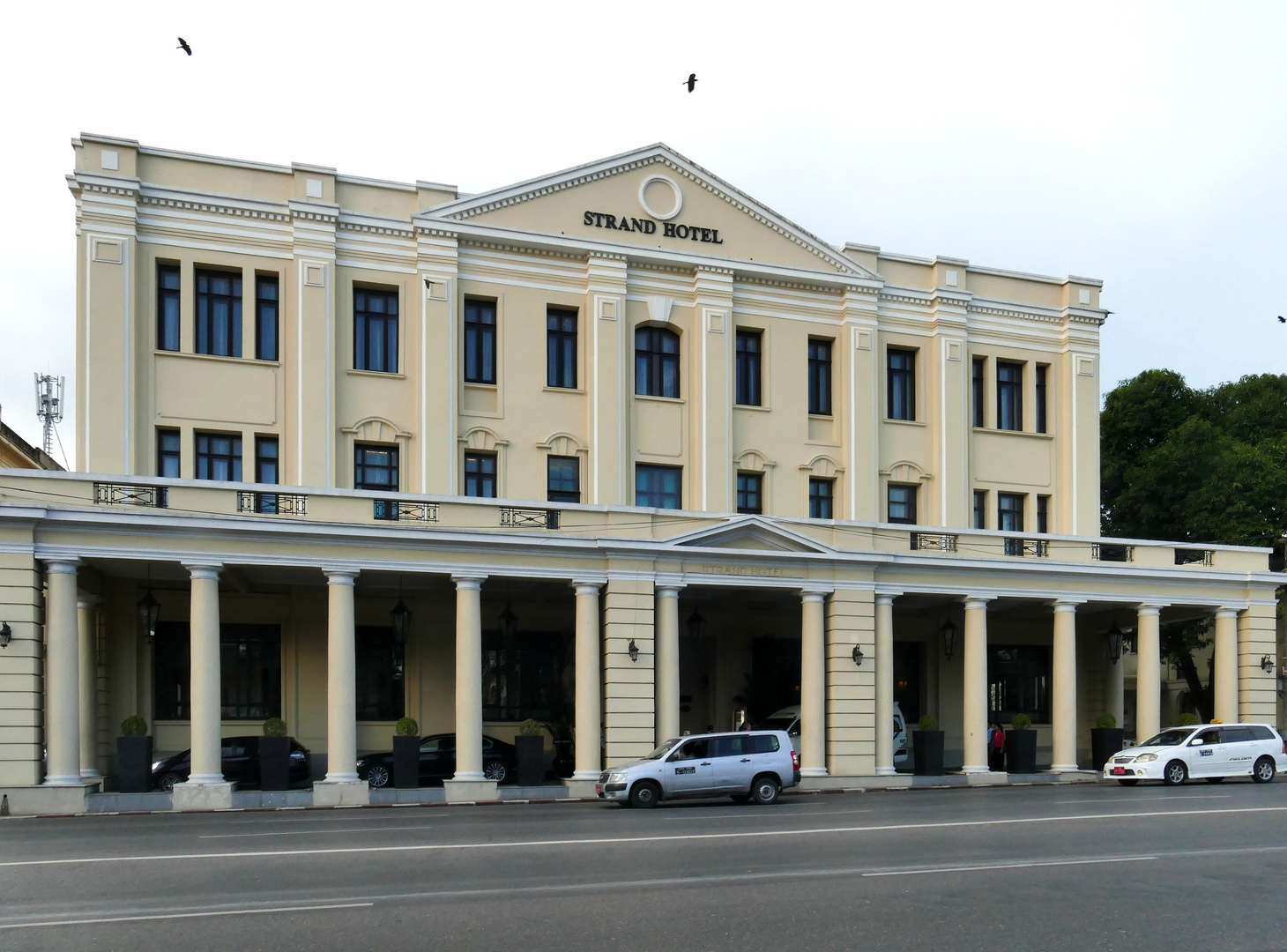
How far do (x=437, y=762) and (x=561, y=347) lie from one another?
11.0m

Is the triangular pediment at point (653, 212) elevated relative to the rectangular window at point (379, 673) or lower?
elevated

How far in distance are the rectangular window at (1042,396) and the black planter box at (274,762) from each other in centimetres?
2378

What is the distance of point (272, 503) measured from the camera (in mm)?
26500

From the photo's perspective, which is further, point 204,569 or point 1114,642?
point 1114,642

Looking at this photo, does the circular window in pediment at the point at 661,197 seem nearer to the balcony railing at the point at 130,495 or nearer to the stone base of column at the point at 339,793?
the balcony railing at the point at 130,495

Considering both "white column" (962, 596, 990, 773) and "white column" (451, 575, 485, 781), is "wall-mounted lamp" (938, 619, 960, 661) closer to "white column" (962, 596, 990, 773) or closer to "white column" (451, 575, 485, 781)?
"white column" (962, 596, 990, 773)

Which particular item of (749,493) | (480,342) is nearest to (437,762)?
(480,342)

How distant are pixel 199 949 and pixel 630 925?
137 inches

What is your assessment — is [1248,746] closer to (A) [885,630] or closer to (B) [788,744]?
(A) [885,630]

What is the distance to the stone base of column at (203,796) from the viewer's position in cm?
2422

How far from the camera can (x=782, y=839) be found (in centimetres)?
1686

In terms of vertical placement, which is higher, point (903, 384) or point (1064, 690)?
point (903, 384)

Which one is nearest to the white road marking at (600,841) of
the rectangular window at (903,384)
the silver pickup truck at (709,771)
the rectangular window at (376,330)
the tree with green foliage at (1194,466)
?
the silver pickup truck at (709,771)

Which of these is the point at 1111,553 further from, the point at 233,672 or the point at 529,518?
the point at 233,672
